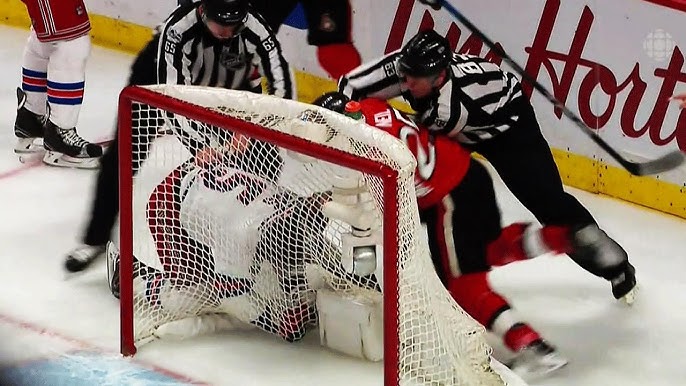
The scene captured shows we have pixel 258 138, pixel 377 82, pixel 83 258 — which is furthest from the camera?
pixel 83 258

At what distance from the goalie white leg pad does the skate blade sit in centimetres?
166

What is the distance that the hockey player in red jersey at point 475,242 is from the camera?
3.87m

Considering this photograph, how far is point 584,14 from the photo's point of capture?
16.0 feet

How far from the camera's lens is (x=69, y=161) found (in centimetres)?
534

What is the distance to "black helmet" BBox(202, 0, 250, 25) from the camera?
164 inches

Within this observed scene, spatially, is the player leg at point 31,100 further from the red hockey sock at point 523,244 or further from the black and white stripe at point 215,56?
the red hockey sock at point 523,244

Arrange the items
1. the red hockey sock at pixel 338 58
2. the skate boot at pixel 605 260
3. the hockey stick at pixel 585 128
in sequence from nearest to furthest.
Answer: the skate boot at pixel 605 260 → the hockey stick at pixel 585 128 → the red hockey sock at pixel 338 58

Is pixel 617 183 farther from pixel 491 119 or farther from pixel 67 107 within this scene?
pixel 67 107

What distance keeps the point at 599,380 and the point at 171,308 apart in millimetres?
1179

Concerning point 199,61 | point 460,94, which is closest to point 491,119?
point 460,94

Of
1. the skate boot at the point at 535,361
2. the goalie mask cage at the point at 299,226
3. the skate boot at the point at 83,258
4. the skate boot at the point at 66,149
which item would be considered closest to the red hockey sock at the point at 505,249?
the skate boot at the point at 535,361

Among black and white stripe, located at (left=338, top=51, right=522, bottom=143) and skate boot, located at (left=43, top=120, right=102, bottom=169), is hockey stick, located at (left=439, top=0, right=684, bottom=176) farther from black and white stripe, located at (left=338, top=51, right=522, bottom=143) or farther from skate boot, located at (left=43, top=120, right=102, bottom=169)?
skate boot, located at (left=43, top=120, right=102, bottom=169)

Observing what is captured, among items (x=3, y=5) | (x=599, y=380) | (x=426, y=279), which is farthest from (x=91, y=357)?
(x=3, y=5)

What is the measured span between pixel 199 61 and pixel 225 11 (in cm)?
20
